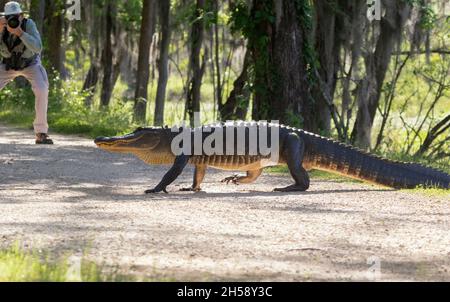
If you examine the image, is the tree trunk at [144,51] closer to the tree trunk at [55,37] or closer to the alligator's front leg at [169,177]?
the tree trunk at [55,37]

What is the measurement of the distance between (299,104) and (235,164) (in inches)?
246

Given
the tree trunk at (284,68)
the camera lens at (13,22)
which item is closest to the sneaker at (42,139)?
the camera lens at (13,22)

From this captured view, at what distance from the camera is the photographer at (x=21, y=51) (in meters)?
15.3

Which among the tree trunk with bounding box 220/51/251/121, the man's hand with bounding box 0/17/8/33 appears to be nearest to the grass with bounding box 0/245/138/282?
the man's hand with bounding box 0/17/8/33

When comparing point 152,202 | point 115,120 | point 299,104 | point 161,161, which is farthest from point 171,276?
point 115,120

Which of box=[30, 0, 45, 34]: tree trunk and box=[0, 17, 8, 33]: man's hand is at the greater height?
box=[30, 0, 45, 34]: tree trunk

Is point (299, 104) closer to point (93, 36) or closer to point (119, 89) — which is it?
point (93, 36)

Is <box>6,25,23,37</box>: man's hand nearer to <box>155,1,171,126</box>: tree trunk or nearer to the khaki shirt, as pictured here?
the khaki shirt

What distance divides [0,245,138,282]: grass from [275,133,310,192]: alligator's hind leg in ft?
17.4

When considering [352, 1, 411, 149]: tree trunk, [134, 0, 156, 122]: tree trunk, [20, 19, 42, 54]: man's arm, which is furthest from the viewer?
[134, 0, 156, 122]: tree trunk

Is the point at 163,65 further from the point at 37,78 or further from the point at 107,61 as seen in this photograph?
the point at 37,78

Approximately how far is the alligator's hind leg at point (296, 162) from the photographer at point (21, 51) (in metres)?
4.47

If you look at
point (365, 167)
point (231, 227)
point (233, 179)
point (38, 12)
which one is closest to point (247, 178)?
point (233, 179)

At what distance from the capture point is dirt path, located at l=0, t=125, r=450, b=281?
7.70 m
